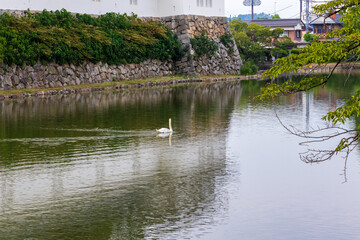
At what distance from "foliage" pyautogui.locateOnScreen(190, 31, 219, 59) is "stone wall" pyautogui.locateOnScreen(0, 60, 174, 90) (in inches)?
116

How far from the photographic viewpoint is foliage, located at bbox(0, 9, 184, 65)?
133ft

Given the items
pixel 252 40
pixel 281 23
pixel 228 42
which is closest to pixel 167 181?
pixel 228 42

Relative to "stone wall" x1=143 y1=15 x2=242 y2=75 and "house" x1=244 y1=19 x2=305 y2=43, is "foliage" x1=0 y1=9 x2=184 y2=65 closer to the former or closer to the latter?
"stone wall" x1=143 y1=15 x2=242 y2=75

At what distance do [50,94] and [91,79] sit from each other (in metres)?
6.23

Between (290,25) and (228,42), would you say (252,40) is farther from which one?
(290,25)

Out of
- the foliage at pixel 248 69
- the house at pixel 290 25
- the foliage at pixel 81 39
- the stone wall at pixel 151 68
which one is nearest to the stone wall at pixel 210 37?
the stone wall at pixel 151 68

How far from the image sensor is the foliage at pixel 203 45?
54562 mm

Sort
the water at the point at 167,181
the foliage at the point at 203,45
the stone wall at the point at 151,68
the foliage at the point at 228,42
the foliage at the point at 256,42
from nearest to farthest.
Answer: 1. the water at the point at 167,181
2. the stone wall at the point at 151,68
3. the foliage at the point at 203,45
4. the foliage at the point at 228,42
5. the foliage at the point at 256,42

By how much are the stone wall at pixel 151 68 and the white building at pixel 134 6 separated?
1.66 feet

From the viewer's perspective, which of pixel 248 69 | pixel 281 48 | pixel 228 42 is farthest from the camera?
pixel 281 48

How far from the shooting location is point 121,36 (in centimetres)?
4853

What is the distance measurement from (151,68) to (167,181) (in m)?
36.5

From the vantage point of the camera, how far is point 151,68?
A: 52.0 m

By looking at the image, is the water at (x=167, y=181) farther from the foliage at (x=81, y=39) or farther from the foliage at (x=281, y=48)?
the foliage at (x=281, y=48)
